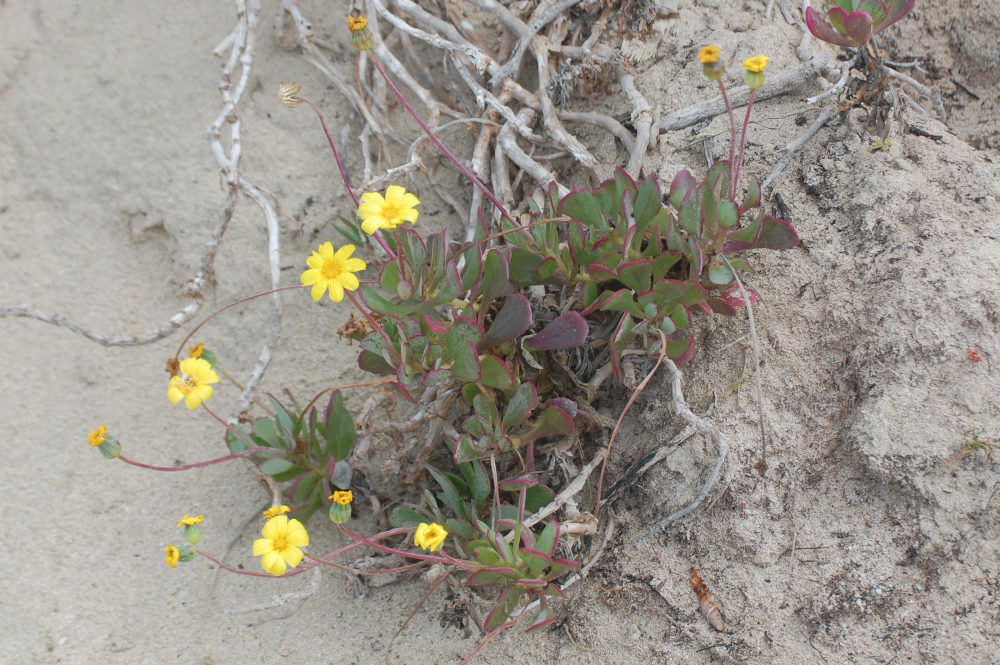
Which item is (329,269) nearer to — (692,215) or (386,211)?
(386,211)

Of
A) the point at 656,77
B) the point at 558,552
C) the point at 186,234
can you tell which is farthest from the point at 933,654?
the point at 186,234

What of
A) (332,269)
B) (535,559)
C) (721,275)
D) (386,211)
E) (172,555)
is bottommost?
(535,559)

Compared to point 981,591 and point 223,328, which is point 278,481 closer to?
Answer: point 223,328

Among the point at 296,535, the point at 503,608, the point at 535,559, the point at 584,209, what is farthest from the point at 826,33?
the point at 296,535

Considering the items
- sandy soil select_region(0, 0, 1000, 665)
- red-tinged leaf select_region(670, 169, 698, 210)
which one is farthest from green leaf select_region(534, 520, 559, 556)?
red-tinged leaf select_region(670, 169, 698, 210)

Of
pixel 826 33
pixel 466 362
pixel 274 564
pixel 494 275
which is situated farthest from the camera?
pixel 826 33

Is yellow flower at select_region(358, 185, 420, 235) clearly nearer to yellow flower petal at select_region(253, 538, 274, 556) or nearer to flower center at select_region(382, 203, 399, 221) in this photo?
flower center at select_region(382, 203, 399, 221)

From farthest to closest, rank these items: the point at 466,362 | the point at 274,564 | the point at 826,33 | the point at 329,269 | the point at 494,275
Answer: the point at 826,33 → the point at 494,275 → the point at 466,362 → the point at 329,269 → the point at 274,564

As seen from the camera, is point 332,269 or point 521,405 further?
point 521,405
